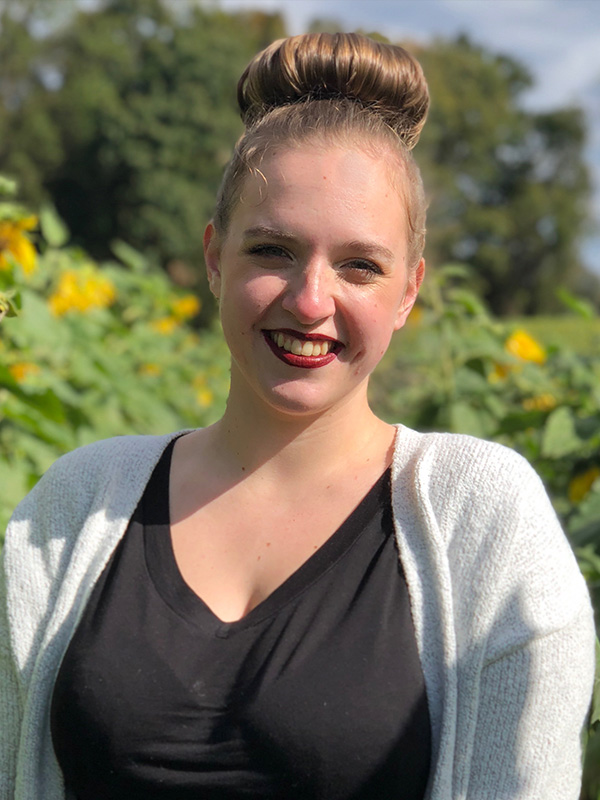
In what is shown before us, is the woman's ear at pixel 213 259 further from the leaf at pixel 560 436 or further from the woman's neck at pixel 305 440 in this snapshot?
the leaf at pixel 560 436

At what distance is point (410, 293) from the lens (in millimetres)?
1686

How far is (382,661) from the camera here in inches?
56.2

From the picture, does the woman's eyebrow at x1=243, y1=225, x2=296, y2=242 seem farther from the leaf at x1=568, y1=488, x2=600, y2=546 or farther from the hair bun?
the leaf at x1=568, y1=488, x2=600, y2=546

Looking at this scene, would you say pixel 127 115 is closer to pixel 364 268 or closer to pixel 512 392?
pixel 512 392

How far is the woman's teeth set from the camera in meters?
1.50

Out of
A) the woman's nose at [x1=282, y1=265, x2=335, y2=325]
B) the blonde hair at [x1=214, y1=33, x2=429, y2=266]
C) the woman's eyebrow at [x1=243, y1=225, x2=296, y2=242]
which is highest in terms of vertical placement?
the blonde hair at [x1=214, y1=33, x2=429, y2=266]

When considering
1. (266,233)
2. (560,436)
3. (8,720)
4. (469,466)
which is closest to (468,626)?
(469,466)

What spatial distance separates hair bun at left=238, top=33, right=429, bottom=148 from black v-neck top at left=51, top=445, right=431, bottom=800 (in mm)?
622

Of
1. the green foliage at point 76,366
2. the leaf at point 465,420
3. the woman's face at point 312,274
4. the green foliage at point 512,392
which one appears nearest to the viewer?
the woman's face at point 312,274

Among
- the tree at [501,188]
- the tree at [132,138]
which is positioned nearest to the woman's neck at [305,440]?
the tree at [132,138]

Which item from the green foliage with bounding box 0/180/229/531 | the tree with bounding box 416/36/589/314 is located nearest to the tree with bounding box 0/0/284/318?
the tree with bounding box 416/36/589/314

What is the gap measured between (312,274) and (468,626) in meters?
0.54

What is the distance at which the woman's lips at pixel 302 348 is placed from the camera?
1.50m

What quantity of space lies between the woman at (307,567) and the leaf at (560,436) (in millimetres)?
1029
